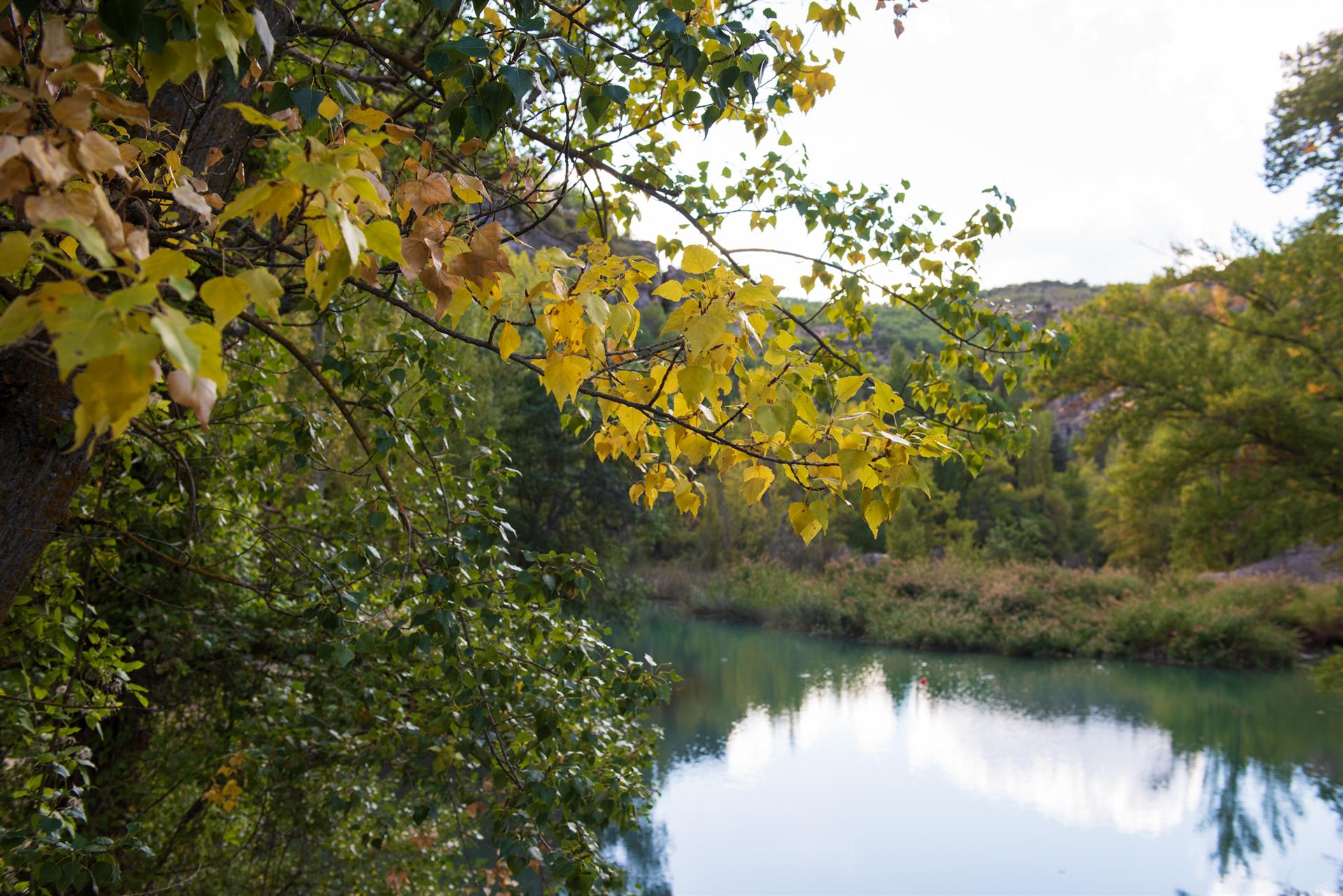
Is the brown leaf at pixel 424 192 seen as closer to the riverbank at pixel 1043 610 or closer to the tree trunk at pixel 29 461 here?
the tree trunk at pixel 29 461

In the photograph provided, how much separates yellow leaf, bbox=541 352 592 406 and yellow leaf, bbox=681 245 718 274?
0.18 m

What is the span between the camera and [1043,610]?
15602 millimetres

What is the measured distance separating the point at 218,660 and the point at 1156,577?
17084mm

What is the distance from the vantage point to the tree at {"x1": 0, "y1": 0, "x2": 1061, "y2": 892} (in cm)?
85

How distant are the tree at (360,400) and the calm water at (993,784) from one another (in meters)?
4.30

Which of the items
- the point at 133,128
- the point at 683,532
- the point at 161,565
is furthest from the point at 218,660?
the point at 683,532

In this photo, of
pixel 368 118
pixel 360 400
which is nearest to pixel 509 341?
pixel 368 118

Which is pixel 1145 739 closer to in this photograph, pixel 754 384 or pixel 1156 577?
pixel 1156 577

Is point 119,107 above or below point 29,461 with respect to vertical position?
above

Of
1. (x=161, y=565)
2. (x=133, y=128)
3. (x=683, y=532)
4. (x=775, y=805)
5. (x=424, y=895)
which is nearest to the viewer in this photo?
(x=133, y=128)

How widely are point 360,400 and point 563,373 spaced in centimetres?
113

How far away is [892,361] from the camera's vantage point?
26984 millimetres

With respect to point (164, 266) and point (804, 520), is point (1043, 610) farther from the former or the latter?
point (164, 266)

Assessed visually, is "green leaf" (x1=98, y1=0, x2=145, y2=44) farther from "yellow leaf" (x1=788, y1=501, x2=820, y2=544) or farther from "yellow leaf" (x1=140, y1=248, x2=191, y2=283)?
"yellow leaf" (x1=788, y1=501, x2=820, y2=544)
